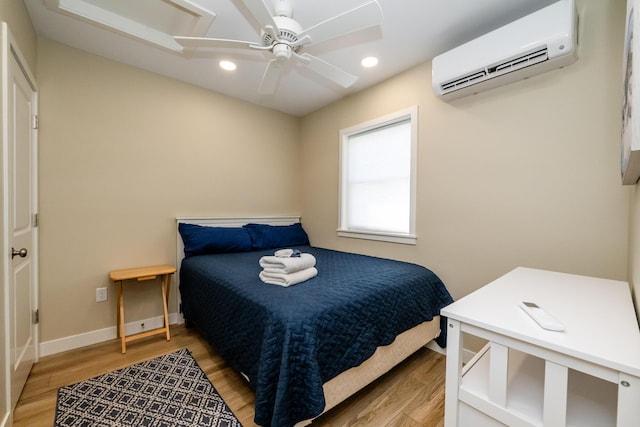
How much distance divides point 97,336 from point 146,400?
1.17 meters

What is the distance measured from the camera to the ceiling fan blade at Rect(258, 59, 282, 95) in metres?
1.89

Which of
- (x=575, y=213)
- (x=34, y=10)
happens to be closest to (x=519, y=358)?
(x=575, y=213)

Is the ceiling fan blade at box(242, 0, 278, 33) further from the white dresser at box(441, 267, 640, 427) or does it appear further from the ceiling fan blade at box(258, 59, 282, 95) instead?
the white dresser at box(441, 267, 640, 427)

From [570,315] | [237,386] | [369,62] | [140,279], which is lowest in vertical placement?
[237,386]

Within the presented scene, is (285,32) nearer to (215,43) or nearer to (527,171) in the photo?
(215,43)

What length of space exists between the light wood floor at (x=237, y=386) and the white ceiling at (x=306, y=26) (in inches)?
92.2

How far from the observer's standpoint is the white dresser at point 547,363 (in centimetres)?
69

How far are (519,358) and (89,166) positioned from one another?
3356 millimetres

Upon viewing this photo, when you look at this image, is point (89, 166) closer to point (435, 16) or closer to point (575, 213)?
point (435, 16)

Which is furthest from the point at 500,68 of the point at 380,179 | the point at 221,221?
the point at 221,221

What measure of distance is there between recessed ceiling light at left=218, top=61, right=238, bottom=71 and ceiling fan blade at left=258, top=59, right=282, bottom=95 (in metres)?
0.51

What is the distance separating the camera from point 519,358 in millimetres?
1173

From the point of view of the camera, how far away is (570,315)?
944 mm

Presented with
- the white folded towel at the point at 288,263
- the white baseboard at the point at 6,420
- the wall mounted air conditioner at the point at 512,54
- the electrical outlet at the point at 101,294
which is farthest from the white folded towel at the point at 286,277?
the wall mounted air conditioner at the point at 512,54
